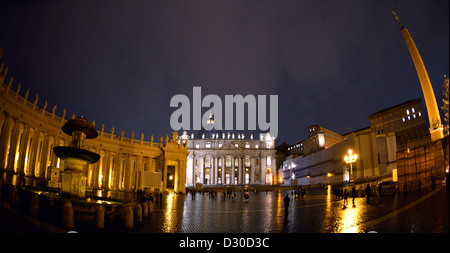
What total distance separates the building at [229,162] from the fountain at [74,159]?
84.3 meters

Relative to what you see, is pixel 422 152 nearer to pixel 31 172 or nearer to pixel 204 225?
pixel 204 225

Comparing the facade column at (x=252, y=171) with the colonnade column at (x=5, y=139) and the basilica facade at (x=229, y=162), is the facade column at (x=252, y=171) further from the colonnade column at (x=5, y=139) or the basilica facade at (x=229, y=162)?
the colonnade column at (x=5, y=139)

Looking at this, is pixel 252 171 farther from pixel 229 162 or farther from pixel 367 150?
pixel 367 150

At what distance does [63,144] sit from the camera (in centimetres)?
3431

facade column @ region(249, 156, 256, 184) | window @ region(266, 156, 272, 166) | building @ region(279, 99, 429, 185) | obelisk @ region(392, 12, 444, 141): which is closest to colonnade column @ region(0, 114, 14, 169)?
building @ region(279, 99, 429, 185)

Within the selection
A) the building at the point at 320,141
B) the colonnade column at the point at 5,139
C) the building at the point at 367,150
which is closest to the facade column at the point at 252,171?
the building at the point at 367,150

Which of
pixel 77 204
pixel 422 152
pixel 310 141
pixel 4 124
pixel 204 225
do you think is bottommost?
pixel 204 225

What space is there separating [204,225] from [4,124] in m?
22.4

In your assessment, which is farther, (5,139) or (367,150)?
(367,150)

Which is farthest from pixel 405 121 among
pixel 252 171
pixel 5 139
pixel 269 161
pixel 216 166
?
pixel 5 139

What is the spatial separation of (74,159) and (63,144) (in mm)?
21068
